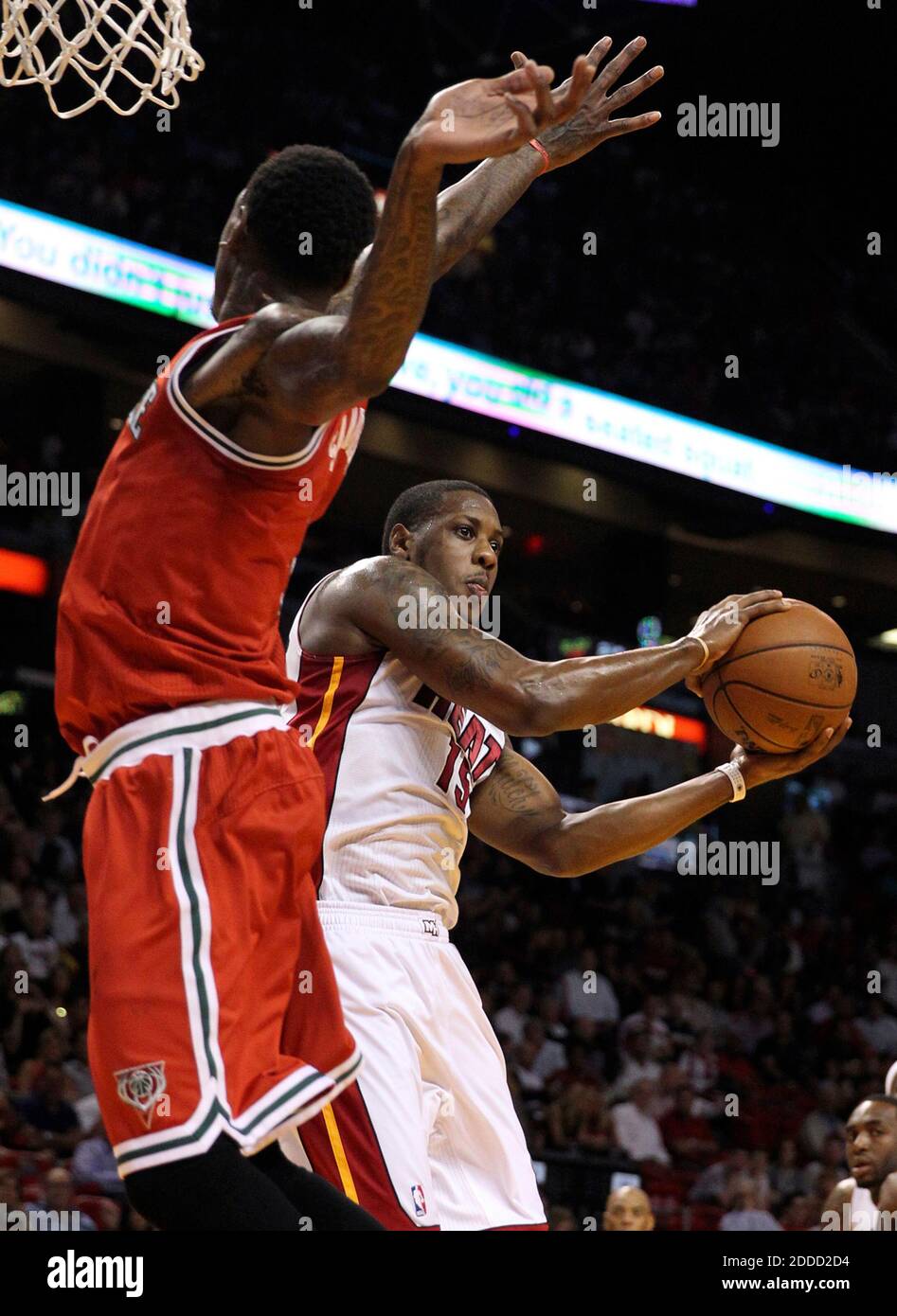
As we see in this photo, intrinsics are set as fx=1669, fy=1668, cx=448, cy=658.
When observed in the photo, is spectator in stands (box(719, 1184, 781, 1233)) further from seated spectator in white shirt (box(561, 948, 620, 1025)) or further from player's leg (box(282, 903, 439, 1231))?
player's leg (box(282, 903, 439, 1231))

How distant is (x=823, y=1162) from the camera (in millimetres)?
10406

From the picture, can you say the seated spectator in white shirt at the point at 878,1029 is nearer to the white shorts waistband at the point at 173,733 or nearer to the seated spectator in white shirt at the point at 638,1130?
the seated spectator in white shirt at the point at 638,1130

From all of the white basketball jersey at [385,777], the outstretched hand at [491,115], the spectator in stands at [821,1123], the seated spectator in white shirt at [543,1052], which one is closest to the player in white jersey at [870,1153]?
the white basketball jersey at [385,777]

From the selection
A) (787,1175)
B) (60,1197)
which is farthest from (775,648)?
(787,1175)

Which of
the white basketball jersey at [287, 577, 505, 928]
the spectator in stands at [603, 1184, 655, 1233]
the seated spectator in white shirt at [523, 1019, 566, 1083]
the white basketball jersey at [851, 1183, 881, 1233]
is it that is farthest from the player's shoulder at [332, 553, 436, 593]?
the seated spectator in white shirt at [523, 1019, 566, 1083]

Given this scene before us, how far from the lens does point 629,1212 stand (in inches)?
257

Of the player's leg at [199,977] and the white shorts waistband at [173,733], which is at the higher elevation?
the white shorts waistband at [173,733]

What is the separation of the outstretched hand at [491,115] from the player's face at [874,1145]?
13.6ft

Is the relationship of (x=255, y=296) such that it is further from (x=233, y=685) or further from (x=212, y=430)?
(x=233, y=685)

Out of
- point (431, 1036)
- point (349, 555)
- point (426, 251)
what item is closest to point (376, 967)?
point (431, 1036)

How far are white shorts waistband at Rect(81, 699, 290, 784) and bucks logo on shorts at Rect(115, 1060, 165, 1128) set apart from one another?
41 centimetres

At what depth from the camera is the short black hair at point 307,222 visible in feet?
7.72

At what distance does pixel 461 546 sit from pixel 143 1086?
5.36 feet
